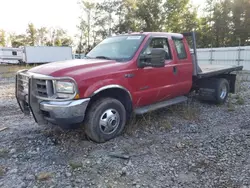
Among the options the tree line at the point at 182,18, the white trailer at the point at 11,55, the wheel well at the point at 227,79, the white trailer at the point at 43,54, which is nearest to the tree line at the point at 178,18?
Result: the tree line at the point at 182,18

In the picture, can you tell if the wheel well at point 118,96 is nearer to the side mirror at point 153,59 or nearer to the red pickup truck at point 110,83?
the red pickup truck at point 110,83

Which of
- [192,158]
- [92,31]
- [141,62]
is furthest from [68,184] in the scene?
[92,31]

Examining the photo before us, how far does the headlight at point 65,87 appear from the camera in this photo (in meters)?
3.41

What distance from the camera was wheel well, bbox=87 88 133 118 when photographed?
3869 millimetres

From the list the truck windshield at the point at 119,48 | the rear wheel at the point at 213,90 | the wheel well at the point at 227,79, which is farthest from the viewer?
the wheel well at the point at 227,79

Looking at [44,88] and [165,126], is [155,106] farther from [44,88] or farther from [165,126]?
[44,88]

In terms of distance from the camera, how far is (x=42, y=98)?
140 inches

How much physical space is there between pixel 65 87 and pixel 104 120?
2.95ft

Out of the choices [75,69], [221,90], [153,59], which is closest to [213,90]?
[221,90]

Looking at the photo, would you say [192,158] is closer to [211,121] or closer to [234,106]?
[211,121]

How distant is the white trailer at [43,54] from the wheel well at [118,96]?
27372mm

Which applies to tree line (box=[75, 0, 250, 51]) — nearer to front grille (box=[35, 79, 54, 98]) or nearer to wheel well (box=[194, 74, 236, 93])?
wheel well (box=[194, 74, 236, 93])

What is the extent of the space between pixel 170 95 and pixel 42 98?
2806 millimetres

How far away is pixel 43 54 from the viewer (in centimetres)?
2975
